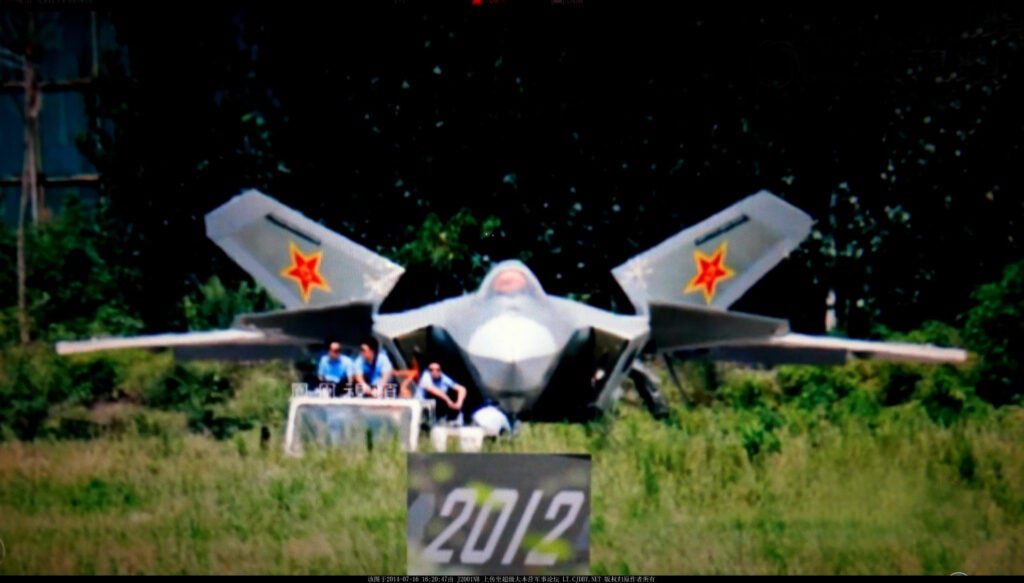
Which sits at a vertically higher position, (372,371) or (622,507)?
(372,371)

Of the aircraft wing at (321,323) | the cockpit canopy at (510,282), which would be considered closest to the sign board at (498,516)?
the cockpit canopy at (510,282)

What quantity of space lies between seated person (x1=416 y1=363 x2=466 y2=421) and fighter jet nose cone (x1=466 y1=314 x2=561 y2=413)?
0.43 m

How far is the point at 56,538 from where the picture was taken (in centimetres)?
326

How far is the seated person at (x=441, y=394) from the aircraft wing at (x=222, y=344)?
1220 mm

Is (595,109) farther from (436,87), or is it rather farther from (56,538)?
(56,538)

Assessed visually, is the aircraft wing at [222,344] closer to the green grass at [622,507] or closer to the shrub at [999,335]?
the green grass at [622,507]

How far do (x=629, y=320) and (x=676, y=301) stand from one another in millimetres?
350

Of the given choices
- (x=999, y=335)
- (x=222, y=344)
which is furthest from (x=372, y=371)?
(x=999, y=335)

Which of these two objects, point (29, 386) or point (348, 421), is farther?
point (29, 386)

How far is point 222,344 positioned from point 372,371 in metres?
1.38

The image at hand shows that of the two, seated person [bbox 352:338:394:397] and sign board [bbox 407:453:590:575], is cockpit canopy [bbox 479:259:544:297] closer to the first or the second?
seated person [bbox 352:338:394:397]

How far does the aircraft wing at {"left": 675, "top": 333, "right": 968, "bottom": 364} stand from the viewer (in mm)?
5473

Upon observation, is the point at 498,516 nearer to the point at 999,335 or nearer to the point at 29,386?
the point at 29,386

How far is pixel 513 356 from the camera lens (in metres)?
5.54
